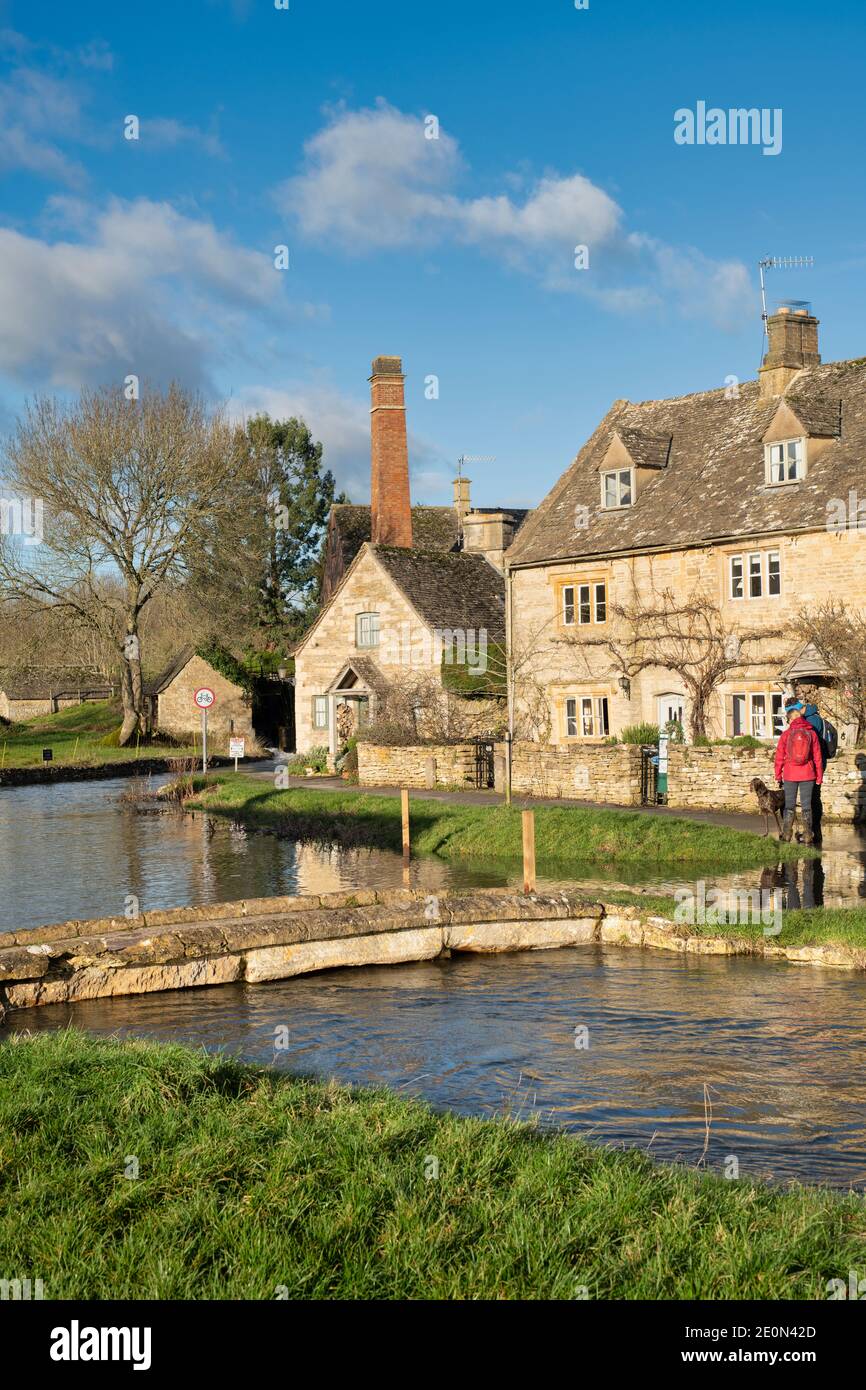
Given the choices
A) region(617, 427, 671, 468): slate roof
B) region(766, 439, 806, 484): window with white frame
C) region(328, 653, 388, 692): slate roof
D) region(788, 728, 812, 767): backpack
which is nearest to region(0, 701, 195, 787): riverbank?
region(328, 653, 388, 692): slate roof

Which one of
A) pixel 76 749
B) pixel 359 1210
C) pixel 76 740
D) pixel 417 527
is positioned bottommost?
pixel 359 1210

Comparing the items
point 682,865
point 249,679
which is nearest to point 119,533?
point 249,679

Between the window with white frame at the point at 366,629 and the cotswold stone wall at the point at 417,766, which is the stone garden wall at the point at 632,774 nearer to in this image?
the cotswold stone wall at the point at 417,766

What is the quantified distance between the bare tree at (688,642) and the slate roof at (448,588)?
5.94 meters

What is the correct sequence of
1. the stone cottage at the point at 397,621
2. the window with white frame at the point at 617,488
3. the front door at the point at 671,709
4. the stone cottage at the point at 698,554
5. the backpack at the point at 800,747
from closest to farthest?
the backpack at the point at 800,747 < the stone cottage at the point at 698,554 < the front door at the point at 671,709 < the window with white frame at the point at 617,488 < the stone cottage at the point at 397,621

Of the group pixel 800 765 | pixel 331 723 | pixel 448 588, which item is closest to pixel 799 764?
pixel 800 765

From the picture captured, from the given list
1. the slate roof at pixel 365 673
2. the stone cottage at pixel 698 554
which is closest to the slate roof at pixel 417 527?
the slate roof at pixel 365 673

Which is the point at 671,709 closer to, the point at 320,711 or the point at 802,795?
the point at 802,795

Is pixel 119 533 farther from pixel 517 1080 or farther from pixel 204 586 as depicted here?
pixel 517 1080

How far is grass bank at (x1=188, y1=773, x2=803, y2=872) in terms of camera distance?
21156 mm

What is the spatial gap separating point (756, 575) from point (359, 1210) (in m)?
27.5

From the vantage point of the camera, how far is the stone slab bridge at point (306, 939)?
1275 cm

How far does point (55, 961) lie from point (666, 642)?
23.5m

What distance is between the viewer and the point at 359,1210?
5980 millimetres
